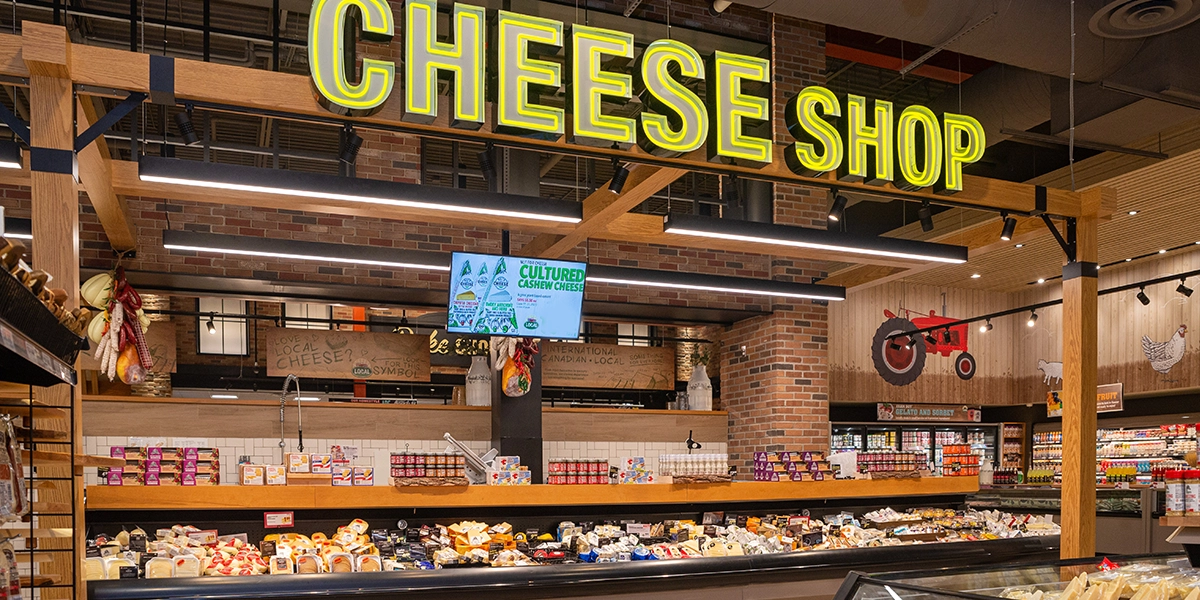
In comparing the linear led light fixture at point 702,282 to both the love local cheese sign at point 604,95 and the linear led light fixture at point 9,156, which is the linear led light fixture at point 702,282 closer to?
the love local cheese sign at point 604,95

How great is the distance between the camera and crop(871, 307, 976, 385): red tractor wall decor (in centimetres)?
1386

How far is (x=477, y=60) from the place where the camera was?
472 centimetres

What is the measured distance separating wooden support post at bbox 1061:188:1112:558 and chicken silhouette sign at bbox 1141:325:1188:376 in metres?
7.51

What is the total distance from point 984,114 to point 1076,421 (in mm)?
4640

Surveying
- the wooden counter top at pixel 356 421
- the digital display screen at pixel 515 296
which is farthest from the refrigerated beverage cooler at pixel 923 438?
the digital display screen at pixel 515 296

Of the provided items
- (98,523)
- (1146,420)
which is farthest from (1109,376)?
(98,523)

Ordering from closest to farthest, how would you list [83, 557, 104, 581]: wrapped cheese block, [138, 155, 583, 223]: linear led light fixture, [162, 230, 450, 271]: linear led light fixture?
[83, 557, 104, 581]: wrapped cheese block → [138, 155, 583, 223]: linear led light fixture → [162, 230, 450, 271]: linear led light fixture

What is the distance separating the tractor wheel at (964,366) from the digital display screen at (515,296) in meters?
9.30

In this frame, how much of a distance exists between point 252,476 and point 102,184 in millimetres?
1928

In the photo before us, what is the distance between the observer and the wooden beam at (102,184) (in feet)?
16.4

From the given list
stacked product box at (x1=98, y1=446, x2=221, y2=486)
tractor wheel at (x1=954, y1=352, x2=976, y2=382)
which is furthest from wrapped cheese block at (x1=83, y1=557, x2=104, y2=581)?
tractor wheel at (x1=954, y1=352, x2=976, y2=382)

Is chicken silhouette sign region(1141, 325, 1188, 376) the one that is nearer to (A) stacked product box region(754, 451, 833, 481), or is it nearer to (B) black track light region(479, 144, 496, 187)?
(A) stacked product box region(754, 451, 833, 481)

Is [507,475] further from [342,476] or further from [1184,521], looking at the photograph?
[1184,521]

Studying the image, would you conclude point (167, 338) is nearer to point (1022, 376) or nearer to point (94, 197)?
point (94, 197)
